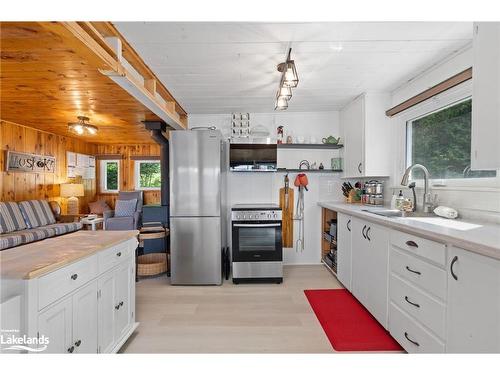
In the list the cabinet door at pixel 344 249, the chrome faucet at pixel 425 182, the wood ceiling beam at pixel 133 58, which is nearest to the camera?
the wood ceiling beam at pixel 133 58

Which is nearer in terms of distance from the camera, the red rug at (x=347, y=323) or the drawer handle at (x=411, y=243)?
the drawer handle at (x=411, y=243)

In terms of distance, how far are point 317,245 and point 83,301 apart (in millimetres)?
3030

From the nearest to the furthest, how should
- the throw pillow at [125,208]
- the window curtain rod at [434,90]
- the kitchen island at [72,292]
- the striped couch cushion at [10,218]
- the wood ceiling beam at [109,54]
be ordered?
1. the kitchen island at [72,292]
2. the wood ceiling beam at [109,54]
3. the window curtain rod at [434,90]
4. the striped couch cushion at [10,218]
5. the throw pillow at [125,208]

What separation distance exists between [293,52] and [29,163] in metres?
4.91

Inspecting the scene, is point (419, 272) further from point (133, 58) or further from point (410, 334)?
point (133, 58)

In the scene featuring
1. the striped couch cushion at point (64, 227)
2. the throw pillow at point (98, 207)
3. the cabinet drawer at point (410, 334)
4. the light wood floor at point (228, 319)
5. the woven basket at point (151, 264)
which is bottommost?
the light wood floor at point (228, 319)

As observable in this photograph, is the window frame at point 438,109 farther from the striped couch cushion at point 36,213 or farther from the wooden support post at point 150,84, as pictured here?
the striped couch cushion at point 36,213

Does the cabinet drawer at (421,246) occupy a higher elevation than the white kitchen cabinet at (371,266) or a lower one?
higher

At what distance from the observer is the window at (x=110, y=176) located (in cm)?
640

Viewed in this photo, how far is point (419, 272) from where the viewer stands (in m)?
1.52

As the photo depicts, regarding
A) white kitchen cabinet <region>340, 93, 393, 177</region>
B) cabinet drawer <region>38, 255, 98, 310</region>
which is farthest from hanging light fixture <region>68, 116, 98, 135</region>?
white kitchen cabinet <region>340, 93, 393, 177</region>

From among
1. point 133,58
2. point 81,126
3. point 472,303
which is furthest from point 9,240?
point 472,303

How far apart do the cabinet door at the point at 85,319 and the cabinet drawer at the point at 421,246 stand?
195 centimetres

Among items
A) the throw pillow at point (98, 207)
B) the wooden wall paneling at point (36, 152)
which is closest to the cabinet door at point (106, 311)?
the wooden wall paneling at point (36, 152)
